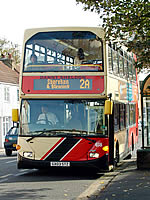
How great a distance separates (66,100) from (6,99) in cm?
3522

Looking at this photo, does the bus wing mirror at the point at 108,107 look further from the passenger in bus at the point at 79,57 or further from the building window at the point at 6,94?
the building window at the point at 6,94

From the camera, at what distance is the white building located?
4791cm

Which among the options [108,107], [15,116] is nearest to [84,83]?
[108,107]

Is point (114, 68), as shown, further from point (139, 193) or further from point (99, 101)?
point (139, 193)

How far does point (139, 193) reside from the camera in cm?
1080

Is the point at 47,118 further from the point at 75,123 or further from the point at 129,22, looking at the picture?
the point at 129,22

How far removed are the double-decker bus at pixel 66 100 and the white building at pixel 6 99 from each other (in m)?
32.5

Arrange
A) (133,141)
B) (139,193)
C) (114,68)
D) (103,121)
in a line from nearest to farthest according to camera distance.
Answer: (139,193), (103,121), (114,68), (133,141)

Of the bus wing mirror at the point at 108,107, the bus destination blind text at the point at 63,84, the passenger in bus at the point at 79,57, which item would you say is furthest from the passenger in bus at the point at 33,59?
the bus wing mirror at the point at 108,107

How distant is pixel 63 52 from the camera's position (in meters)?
15.3

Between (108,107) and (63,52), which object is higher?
(63,52)

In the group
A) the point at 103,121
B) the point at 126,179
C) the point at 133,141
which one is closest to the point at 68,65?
the point at 103,121

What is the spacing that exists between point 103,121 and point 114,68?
8.69 ft

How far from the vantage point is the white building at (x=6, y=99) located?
157 feet
